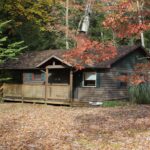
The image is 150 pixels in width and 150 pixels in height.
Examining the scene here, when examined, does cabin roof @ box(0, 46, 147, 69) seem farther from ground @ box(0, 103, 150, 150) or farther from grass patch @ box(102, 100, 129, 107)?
ground @ box(0, 103, 150, 150)

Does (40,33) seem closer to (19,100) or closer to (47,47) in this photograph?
(47,47)

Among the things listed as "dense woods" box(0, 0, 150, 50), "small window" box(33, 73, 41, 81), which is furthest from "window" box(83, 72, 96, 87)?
"small window" box(33, 73, 41, 81)

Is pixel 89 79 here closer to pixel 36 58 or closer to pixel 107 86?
pixel 107 86

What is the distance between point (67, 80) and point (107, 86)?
155 inches

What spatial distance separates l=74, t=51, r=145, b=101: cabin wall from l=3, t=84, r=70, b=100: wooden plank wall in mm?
1660

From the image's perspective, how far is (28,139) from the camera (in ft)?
50.9

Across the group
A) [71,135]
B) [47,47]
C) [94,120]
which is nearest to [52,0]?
[47,47]

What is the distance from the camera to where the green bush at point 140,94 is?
29.9 meters

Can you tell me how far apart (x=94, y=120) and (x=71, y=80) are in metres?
10.2

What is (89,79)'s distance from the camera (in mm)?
31297

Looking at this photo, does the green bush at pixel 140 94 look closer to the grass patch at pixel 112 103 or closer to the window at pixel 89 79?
the grass patch at pixel 112 103

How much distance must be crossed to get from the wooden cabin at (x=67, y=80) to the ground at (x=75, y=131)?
7536 mm

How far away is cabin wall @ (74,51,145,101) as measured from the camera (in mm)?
30625

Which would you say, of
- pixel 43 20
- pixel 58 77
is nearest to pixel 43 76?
pixel 58 77
